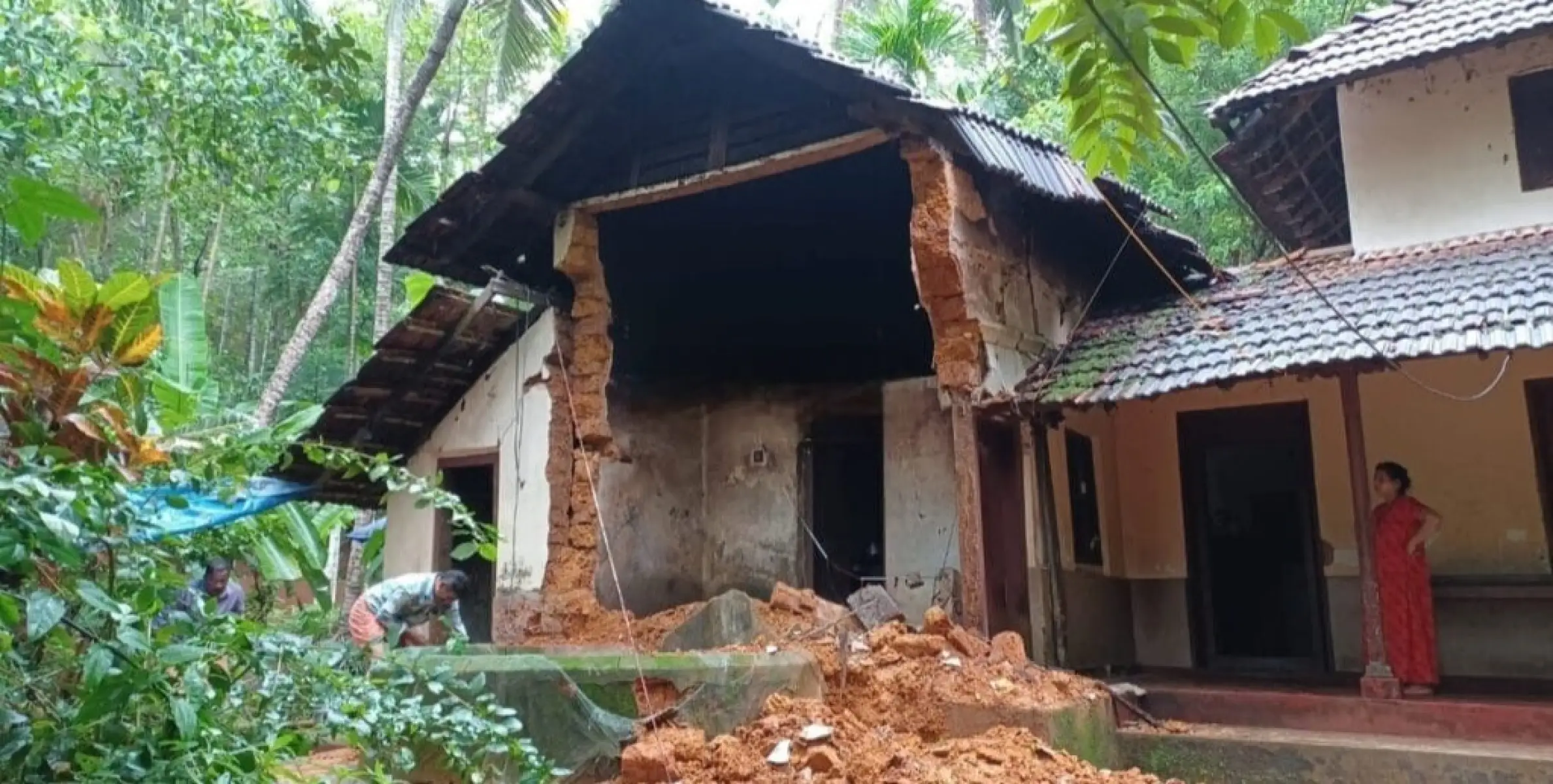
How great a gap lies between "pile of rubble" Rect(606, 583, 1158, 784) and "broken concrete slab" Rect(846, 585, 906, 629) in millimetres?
92

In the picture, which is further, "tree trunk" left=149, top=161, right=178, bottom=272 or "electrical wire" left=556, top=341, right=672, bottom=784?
"tree trunk" left=149, top=161, right=178, bottom=272

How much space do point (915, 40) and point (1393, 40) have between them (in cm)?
653

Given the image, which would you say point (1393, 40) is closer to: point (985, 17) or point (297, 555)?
point (297, 555)

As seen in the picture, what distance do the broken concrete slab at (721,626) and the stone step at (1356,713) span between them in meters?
2.89

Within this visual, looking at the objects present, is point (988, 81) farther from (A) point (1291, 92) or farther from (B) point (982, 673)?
(B) point (982, 673)

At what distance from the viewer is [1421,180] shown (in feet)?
31.3

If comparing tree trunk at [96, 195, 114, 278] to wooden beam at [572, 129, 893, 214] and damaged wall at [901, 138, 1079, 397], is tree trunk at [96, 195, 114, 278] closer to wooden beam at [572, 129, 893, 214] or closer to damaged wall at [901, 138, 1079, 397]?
wooden beam at [572, 129, 893, 214]

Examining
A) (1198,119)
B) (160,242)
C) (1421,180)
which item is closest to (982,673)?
(1421,180)

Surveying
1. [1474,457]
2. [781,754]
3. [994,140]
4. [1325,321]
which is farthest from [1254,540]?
[781,754]

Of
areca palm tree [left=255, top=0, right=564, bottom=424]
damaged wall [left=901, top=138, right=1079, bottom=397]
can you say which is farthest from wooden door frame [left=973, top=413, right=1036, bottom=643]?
areca palm tree [left=255, top=0, right=564, bottom=424]

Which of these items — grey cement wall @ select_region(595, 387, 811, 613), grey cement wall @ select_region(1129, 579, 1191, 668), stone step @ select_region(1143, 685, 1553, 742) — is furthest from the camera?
grey cement wall @ select_region(595, 387, 811, 613)

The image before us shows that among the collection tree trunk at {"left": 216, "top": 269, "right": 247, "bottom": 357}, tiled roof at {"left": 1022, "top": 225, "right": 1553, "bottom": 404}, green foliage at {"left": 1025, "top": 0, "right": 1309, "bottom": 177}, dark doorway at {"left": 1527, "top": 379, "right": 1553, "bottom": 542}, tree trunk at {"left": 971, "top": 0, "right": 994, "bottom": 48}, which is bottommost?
dark doorway at {"left": 1527, "top": 379, "right": 1553, "bottom": 542}

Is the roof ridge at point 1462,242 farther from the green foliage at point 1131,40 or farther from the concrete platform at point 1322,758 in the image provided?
the green foliage at point 1131,40

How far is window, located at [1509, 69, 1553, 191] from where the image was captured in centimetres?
902
